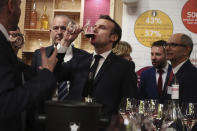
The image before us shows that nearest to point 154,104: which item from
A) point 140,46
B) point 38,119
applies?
point 38,119

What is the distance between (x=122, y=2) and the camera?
4.69 m

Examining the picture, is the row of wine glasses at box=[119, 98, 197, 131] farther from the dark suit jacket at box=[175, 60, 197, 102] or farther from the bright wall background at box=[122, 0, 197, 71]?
the bright wall background at box=[122, 0, 197, 71]

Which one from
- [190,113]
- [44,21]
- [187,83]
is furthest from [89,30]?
[44,21]

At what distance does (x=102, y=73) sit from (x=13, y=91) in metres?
1.41

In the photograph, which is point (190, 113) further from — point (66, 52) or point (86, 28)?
point (66, 52)

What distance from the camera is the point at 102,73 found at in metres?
2.44

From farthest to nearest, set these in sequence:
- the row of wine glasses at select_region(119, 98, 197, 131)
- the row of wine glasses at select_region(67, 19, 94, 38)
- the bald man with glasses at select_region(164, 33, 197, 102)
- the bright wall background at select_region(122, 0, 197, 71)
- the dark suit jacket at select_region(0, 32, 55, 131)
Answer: the bright wall background at select_region(122, 0, 197, 71)
the bald man with glasses at select_region(164, 33, 197, 102)
the row of wine glasses at select_region(67, 19, 94, 38)
the row of wine glasses at select_region(119, 98, 197, 131)
the dark suit jacket at select_region(0, 32, 55, 131)

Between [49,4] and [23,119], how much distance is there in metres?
3.59

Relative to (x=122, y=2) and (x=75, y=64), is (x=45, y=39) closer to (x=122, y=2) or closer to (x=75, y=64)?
(x=122, y=2)

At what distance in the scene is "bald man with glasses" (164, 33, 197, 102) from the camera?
2.53m

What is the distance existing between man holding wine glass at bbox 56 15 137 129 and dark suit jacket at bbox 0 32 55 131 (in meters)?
0.97

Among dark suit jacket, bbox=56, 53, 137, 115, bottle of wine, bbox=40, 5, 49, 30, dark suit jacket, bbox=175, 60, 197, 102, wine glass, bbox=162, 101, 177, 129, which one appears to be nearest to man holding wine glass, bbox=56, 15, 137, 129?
dark suit jacket, bbox=56, 53, 137, 115

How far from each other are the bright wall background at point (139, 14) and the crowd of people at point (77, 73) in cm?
83

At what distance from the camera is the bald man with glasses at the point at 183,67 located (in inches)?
99.7
